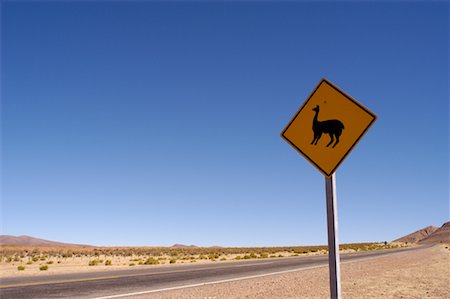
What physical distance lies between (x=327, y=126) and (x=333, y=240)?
1056 millimetres

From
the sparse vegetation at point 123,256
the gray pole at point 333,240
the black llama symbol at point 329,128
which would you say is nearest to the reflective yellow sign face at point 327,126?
the black llama symbol at point 329,128

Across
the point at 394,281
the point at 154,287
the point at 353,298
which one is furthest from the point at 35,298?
the point at 394,281

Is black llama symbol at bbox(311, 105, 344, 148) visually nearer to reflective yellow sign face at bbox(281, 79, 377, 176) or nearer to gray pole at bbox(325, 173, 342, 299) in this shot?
reflective yellow sign face at bbox(281, 79, 377, 176)

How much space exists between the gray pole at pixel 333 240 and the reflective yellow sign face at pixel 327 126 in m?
0.13

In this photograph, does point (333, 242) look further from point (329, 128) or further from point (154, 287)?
point (154, 287)

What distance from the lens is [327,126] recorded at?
386 cm

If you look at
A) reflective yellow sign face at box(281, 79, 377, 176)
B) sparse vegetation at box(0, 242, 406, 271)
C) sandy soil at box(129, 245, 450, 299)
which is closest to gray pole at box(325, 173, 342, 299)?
reflective yellow sign face at box(281, 79, 377, 176)

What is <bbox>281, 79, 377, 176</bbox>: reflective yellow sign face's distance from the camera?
3.74 m

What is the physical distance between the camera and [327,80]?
13.1ft

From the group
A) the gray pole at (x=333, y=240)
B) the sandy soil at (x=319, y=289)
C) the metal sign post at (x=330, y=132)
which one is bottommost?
the sandy soil at (x=319, y=289)

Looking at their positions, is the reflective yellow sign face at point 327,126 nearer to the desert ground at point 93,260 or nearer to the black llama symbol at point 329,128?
the black llama symbol at point 329,128

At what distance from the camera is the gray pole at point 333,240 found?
3543 millimetres

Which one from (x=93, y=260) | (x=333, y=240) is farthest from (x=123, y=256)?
(x=333, y=240)

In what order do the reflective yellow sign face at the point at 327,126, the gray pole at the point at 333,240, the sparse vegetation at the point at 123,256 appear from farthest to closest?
the sparse vegetation at the point at 123,256, the reflective yellow sign face at the point at 327,126, the gray pole at the point at 333,240
